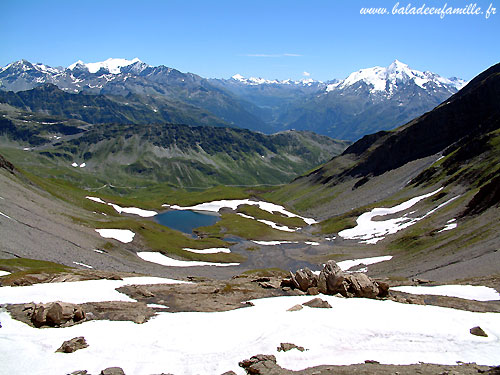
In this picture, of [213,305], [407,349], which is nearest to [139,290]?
[213,305]

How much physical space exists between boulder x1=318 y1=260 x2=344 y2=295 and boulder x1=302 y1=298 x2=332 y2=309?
16.7 feet

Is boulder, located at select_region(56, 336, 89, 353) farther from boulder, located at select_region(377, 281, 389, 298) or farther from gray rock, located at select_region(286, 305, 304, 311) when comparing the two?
boulder, located at select_region(377, 281, 389, 298)

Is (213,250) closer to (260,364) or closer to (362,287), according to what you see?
(362,287)

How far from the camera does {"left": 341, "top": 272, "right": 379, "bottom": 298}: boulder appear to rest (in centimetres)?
3644

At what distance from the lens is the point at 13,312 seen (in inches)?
1119

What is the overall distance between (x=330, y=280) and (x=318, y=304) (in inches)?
233

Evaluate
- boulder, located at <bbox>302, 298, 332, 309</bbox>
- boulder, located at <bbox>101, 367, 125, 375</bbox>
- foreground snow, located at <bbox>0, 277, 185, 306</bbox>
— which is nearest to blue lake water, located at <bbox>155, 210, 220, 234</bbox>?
foreground snow, located at <bbox>0, 277, 185, 306</bbox>

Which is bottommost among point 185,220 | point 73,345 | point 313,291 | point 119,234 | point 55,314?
point 185,220

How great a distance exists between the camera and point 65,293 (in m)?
34.0

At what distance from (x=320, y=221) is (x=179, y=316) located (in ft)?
500

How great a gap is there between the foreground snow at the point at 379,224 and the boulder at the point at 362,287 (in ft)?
261

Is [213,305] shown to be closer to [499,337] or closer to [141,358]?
[141,358]

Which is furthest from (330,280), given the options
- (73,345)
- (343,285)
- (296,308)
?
(73,345)

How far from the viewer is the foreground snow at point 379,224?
116544mm
